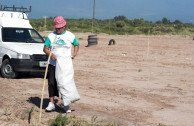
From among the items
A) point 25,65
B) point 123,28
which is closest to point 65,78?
point 25,65

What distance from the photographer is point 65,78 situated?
23.1ft

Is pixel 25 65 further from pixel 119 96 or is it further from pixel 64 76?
pixel 64 76

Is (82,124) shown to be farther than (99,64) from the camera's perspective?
No

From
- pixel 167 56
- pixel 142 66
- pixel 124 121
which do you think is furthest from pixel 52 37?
pixel 167 56

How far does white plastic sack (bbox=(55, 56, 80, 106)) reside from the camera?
23.0 ft

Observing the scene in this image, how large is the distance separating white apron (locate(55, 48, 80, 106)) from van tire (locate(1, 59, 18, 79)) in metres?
5.09

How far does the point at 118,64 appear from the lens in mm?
17141

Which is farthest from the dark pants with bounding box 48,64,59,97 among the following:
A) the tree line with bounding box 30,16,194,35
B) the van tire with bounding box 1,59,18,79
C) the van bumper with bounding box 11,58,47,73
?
the tree line with bounding box 30,16,194,35

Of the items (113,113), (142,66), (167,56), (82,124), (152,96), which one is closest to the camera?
(82,124)

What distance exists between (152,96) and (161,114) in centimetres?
201

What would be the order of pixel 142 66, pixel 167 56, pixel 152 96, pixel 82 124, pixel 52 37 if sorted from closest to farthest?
pixel 82 124 → pixel 52 37 → pixel 152 96 → pixel 142 66 → pixel 167 56

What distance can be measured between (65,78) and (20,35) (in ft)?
20.8

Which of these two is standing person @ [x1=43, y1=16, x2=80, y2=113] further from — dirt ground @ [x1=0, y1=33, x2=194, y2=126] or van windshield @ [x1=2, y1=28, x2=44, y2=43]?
van windshield @ [x1=2, y1=28, x2=44, y2=43]

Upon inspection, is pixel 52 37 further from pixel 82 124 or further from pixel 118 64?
pixel 118 64
